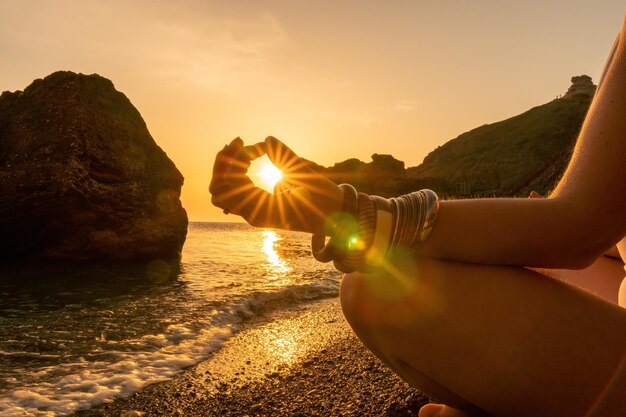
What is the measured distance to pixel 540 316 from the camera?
1.27m

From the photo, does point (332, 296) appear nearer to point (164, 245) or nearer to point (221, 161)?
point (221, 161)

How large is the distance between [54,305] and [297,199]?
937 centimetres

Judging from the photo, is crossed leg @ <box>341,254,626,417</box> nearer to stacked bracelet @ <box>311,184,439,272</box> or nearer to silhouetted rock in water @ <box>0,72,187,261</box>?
stacked bracelet @ <box>311,184,439,272</box>

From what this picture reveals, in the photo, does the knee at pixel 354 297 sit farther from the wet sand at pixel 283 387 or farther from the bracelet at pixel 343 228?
the wet sand at pixel 283 387

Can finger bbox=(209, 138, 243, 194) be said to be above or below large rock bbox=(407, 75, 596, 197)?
below

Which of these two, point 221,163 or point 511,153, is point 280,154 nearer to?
point 221,163

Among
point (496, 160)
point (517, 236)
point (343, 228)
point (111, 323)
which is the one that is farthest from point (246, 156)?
point (496, 160)

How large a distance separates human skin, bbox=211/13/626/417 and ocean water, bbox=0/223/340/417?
3448 millimetres

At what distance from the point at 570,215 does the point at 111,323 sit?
287 inches

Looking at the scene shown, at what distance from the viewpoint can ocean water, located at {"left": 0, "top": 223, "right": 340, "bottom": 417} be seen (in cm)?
413

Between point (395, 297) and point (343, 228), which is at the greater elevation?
point (343, 228)

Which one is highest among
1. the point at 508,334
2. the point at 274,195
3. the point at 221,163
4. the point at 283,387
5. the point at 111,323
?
the point at 221,163

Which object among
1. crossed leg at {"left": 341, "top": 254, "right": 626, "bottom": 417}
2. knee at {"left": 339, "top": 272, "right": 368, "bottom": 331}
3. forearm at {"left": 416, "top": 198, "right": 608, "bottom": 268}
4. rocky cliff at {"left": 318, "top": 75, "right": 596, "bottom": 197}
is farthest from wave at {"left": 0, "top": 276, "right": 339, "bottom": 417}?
rocky cliff at {"left": 318, "top": 75, "right": 596, "bottom": 197}

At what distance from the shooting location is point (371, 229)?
1.42m
